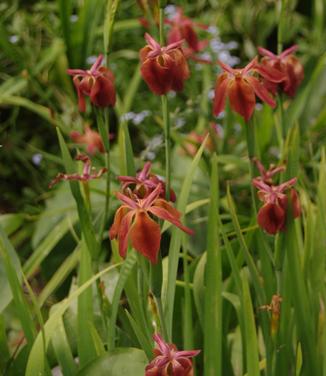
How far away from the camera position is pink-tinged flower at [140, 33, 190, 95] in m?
0.84

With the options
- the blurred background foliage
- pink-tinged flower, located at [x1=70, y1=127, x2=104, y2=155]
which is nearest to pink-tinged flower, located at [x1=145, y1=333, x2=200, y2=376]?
the blurred background foliage

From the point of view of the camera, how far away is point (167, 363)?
79cm

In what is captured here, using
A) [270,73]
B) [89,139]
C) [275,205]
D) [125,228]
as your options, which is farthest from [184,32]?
[125,228]

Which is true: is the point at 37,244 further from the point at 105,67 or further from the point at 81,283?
the point at 105,67

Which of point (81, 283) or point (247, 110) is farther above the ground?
point (247, 110)

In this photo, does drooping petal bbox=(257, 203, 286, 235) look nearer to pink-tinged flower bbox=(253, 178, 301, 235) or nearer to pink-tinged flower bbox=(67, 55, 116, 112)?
pink-tinged flower bbox=(253, 178, 301, 235)

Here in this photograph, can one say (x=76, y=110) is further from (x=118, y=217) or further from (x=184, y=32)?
(x=118, y=217)

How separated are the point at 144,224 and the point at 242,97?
227mm

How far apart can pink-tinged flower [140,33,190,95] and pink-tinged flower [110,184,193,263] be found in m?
0.12

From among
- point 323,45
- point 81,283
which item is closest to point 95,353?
point 81,283

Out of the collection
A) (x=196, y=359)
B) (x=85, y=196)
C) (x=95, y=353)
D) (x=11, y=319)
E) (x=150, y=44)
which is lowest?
(x=11, y=319)

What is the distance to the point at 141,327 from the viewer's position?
94 cm

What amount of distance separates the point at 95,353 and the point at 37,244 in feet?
2.24

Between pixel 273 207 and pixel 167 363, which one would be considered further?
pixel 273 207
